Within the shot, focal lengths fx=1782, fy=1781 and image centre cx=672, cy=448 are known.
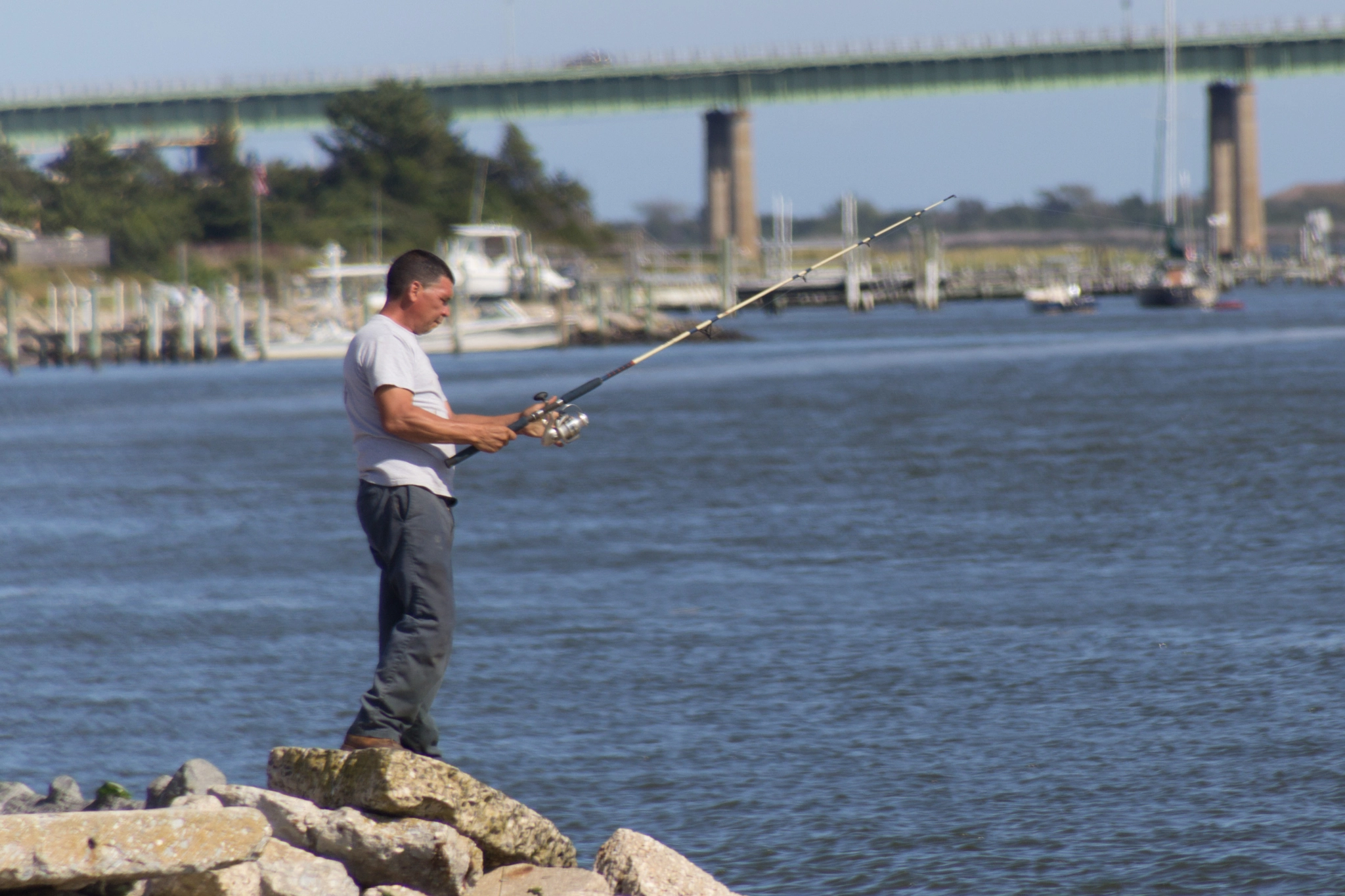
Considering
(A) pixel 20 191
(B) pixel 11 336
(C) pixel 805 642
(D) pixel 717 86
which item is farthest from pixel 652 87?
(C) pixel 805 642

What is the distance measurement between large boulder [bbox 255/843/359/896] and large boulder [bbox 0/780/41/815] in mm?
1717

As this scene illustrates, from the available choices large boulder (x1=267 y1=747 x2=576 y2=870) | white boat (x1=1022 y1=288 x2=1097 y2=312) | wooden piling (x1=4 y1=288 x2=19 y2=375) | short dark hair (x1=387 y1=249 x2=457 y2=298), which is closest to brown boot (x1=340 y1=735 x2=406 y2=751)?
large boulder (x1=267 y1=747 x2=576 y2=870)

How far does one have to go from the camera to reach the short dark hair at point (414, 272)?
6.14 metres

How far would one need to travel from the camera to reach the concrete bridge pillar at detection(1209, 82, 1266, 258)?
10500 cm

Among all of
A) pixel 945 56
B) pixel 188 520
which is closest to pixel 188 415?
pixel 188 520

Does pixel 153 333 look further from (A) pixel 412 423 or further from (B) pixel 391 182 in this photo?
(A) pixel 412 423

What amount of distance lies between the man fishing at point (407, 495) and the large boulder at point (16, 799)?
4.78ft

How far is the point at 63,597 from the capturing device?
525 inches

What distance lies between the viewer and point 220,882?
5.25 metres

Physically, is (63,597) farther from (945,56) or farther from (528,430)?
(945,56)

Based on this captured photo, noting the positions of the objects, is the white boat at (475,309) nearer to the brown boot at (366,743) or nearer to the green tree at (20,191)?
the green tree at (20,191)

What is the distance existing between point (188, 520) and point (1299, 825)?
13.6 metres

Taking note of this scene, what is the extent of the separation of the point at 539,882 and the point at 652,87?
9673cm

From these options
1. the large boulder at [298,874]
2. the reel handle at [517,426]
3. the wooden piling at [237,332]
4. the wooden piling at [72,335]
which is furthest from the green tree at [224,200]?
the large boulder at [298,874]
